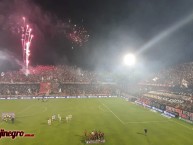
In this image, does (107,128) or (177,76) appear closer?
(107,128)

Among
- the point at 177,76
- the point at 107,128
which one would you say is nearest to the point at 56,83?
the point at 177,76

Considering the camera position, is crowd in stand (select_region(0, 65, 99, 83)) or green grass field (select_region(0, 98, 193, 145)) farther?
crowd in stand (select_region(0, 65, 99, 83))

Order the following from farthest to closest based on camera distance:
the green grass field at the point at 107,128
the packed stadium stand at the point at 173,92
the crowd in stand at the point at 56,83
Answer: the crowd in stand at the point at 56,83 < the packed stadium stand at the point at 173,92 < the green grass field at the point at 107,128

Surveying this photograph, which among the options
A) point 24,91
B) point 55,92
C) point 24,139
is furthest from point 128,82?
point 24,139

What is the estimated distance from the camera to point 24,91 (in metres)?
93.1

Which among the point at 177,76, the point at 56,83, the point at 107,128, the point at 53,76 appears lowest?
the point at 107,128

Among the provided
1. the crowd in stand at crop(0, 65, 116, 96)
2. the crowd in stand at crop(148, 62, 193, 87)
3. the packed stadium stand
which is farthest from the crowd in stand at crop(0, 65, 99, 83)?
the crowd in stand at crop(148, 62, 193, 87)

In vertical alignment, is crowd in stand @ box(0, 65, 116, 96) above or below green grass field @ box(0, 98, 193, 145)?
above

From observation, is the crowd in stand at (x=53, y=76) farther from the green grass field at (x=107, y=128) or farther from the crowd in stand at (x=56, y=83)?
the green grass field at (x=107, y=128)

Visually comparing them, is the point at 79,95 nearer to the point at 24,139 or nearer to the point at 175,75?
the point at 175,75

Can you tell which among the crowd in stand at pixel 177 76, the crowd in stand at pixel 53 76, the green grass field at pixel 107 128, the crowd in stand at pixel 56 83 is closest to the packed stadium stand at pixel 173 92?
the crowd in stand at pixel 177 76

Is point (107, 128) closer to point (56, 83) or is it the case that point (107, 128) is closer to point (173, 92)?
point (173, 92)

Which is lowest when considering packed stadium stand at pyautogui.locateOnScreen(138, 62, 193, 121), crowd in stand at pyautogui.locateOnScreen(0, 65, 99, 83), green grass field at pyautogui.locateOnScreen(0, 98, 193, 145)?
green grass field at pyautogui.locateOnScreen(0, 98, 193, 145)

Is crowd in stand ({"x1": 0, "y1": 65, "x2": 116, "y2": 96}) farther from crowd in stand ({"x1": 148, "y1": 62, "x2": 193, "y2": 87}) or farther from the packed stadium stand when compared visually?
crowd in stand ({"x1": 148, "y1": 62, "x2": 193, "y2": 87})
